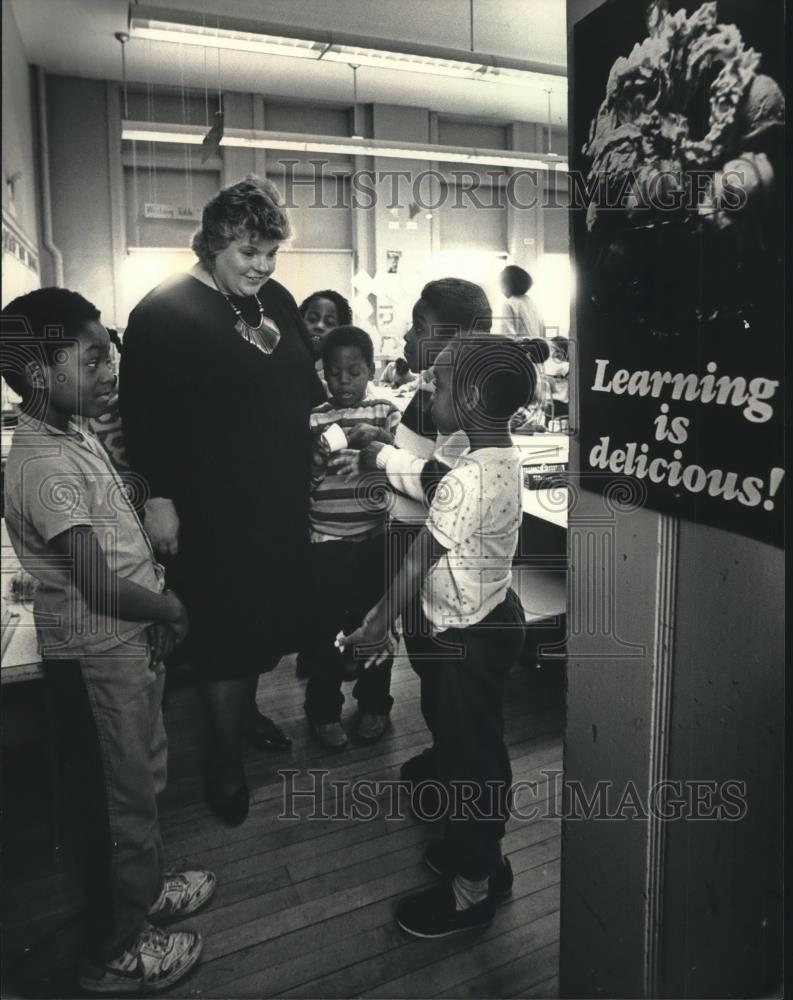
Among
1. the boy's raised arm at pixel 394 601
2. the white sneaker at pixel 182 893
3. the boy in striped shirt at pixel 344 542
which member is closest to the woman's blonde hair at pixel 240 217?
the boy in striped shirt at pixel 344 542

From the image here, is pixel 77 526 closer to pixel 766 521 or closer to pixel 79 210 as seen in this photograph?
pixel 79 210

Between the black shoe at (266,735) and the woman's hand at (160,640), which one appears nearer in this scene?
the woman's hand at (160,640)

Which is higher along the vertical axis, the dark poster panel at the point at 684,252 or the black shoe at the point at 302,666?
the dark poster panel at the point at 684,252

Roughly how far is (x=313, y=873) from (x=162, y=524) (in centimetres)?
80

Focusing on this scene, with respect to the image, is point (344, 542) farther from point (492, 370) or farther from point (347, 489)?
point (492, 370)

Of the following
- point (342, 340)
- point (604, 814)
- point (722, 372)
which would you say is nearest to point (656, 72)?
point (722, 372)

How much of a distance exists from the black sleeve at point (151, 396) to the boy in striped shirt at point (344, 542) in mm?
264

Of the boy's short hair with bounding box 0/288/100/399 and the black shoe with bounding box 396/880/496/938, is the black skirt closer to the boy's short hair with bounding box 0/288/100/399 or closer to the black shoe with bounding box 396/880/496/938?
the boy's short hair with bounding box 0/288/100/399

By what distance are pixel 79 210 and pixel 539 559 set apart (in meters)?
1.07

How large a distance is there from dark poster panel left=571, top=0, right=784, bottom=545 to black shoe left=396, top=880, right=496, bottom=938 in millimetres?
960

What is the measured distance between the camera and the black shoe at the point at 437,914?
1.54 metres

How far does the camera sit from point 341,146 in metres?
1.40

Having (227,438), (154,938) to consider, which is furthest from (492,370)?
(154,938)

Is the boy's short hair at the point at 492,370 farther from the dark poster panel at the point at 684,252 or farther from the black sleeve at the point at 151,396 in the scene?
the black sleeve at the point at 151,396
